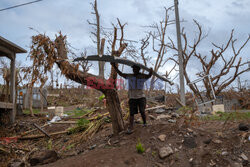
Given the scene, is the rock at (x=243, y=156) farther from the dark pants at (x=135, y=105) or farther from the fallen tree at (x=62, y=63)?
the fallen tree at (x=62, y=63)

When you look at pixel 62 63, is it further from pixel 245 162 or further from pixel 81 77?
pixel 245 162

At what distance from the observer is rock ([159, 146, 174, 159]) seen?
4339 millimetres

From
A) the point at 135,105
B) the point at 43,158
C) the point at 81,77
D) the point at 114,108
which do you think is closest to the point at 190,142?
the point at 135,105

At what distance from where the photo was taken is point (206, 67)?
10.9 m

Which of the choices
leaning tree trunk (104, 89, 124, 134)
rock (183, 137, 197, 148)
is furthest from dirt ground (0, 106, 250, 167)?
leaning tree trunk (104, 89, 124, 134)

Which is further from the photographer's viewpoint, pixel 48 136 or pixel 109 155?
pixel 48 136

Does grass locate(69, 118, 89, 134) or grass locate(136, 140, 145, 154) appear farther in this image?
grass locate(69, 118, 89, 134)

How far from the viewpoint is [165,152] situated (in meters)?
4.40

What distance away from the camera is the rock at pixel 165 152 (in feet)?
14.2

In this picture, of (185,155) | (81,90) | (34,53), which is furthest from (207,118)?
(81,90)

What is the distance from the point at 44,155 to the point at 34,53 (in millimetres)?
2256

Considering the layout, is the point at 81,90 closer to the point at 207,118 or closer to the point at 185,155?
the point at 207,118

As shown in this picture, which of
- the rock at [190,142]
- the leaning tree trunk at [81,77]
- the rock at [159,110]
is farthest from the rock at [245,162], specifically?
the rock at [159,110]

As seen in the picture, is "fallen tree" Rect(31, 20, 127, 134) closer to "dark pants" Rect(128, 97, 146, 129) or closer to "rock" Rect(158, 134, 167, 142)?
"dark pants" Rect(128, 97, 146, 129)
